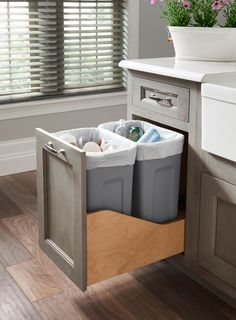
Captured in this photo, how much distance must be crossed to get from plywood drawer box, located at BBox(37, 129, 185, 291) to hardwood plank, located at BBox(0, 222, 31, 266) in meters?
0.30

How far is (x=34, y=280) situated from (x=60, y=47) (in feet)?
5.83

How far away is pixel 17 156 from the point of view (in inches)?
128

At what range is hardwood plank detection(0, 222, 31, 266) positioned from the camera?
2.13 metres

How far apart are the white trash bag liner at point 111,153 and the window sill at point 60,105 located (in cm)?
137

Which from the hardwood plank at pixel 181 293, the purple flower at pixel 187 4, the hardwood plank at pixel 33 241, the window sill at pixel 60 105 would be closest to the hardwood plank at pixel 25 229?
the hardwood plank at pixel 33 241

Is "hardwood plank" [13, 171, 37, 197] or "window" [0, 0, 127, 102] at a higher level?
"window" [0, 0, 127, 102]

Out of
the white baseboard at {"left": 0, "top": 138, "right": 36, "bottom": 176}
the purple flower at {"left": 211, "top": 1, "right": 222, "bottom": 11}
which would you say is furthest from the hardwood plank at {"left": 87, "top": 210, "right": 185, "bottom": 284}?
the white baseboard at {"left": 0, "top": 138, "right": 36, "bottom": 176}

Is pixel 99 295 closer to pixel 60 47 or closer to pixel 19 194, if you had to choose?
pixel 19 194

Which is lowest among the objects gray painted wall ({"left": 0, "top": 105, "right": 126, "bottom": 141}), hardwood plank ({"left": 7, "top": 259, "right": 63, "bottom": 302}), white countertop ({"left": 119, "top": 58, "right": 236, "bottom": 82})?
hardwood plank ({"left": 7, "top": 259, "right": 63, "bottom": 302})

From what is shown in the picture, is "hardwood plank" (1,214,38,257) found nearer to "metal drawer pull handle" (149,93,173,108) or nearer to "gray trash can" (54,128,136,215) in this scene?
"gray trash can" (54,128,136,215)

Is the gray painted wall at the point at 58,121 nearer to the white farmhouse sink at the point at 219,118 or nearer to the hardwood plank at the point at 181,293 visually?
the hardwood plank at the point at 181,293

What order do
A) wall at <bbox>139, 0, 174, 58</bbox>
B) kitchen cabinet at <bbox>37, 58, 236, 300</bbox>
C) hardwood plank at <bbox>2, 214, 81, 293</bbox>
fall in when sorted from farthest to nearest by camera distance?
wall at <bbox>139, 0, 174, 58</bbox> → hardwood plank at <bbox>2, 214, 81, 293</bbox> → kitchen cabinet at <bbox>37, 58, 236, 300</bbox>

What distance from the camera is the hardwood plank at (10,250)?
6.98ft

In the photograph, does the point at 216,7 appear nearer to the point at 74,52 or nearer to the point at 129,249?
the point at 129,249
